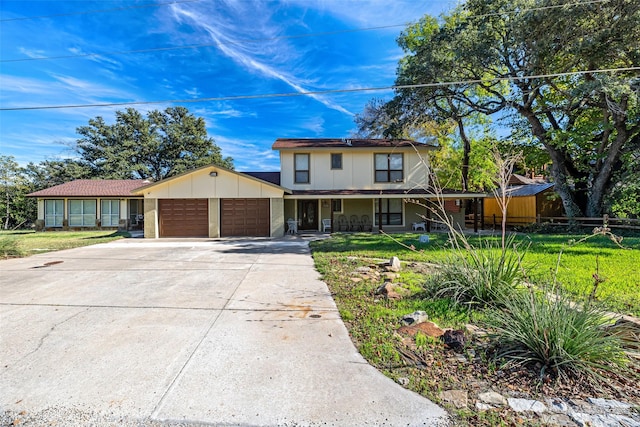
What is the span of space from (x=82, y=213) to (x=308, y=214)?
1623 cm

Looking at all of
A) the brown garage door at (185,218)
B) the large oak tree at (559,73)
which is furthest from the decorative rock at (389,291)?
the brown garage door at (185,218)

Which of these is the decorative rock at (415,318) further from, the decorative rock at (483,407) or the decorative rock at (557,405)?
the decorative rock at (557,405)

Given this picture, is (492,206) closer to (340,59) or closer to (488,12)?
(488,12)

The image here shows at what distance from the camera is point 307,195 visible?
15.6m

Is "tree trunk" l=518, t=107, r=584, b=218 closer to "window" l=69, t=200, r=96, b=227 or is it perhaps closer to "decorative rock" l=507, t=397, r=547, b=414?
"decorative rock" l=507, t=397, r=547, b=414

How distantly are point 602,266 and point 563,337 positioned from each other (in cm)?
604

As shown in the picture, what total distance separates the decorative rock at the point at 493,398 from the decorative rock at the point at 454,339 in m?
0.72

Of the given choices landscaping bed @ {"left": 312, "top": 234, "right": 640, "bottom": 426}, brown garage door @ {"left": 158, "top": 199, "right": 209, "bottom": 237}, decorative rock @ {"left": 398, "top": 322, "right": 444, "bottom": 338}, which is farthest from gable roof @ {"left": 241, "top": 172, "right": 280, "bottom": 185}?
decorative rock @ {"left": 398, "top": 322, "right": 444, "bottom": 338}

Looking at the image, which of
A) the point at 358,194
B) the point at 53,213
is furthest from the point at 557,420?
the point at 53,213

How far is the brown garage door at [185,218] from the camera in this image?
1569 cm

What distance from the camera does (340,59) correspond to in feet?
47.8

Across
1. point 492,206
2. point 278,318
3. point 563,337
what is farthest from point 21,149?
point 492,206

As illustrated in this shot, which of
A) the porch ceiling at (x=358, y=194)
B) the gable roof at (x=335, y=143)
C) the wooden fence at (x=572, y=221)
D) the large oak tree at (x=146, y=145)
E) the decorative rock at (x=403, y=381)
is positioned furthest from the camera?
the large oak tree at (x=146, y=145)

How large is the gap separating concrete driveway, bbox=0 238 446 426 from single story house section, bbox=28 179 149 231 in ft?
55.5
